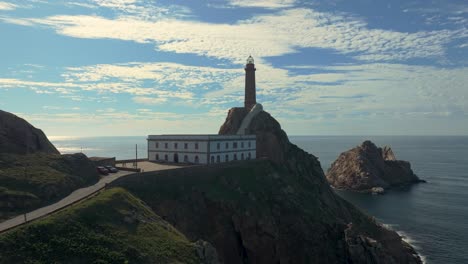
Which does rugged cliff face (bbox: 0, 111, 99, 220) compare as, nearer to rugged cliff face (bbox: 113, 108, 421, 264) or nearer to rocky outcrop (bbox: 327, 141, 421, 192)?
rugged cliff face (bbox: 113, 108, 421, 264)

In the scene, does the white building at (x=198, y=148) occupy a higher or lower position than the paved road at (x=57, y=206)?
higher

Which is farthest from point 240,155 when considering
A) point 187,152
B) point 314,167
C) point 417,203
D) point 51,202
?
point 417,203

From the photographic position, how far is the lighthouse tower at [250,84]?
95.5 meters

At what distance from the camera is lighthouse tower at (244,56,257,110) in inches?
3760

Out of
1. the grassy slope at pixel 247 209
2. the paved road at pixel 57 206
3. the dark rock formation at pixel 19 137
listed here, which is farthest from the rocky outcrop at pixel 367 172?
the dark rock formation at pixel 19 137

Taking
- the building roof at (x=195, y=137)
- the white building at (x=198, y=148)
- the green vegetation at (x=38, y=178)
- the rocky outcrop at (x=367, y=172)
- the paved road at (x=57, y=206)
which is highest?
the building roof at (x=195, y=137)

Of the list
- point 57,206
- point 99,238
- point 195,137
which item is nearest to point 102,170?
point 57,206

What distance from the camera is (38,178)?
151ft

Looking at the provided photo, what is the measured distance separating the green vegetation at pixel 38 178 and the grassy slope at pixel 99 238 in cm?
656

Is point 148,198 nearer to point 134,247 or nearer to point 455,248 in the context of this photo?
point 134,247

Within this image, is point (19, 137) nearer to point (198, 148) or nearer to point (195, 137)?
point (195, 137)

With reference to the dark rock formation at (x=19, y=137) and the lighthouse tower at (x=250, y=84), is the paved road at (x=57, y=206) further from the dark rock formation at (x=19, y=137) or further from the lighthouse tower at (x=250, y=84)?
the lighthouse tower at (x=250, y=84)

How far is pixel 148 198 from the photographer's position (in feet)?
167

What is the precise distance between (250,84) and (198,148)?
31.7m
